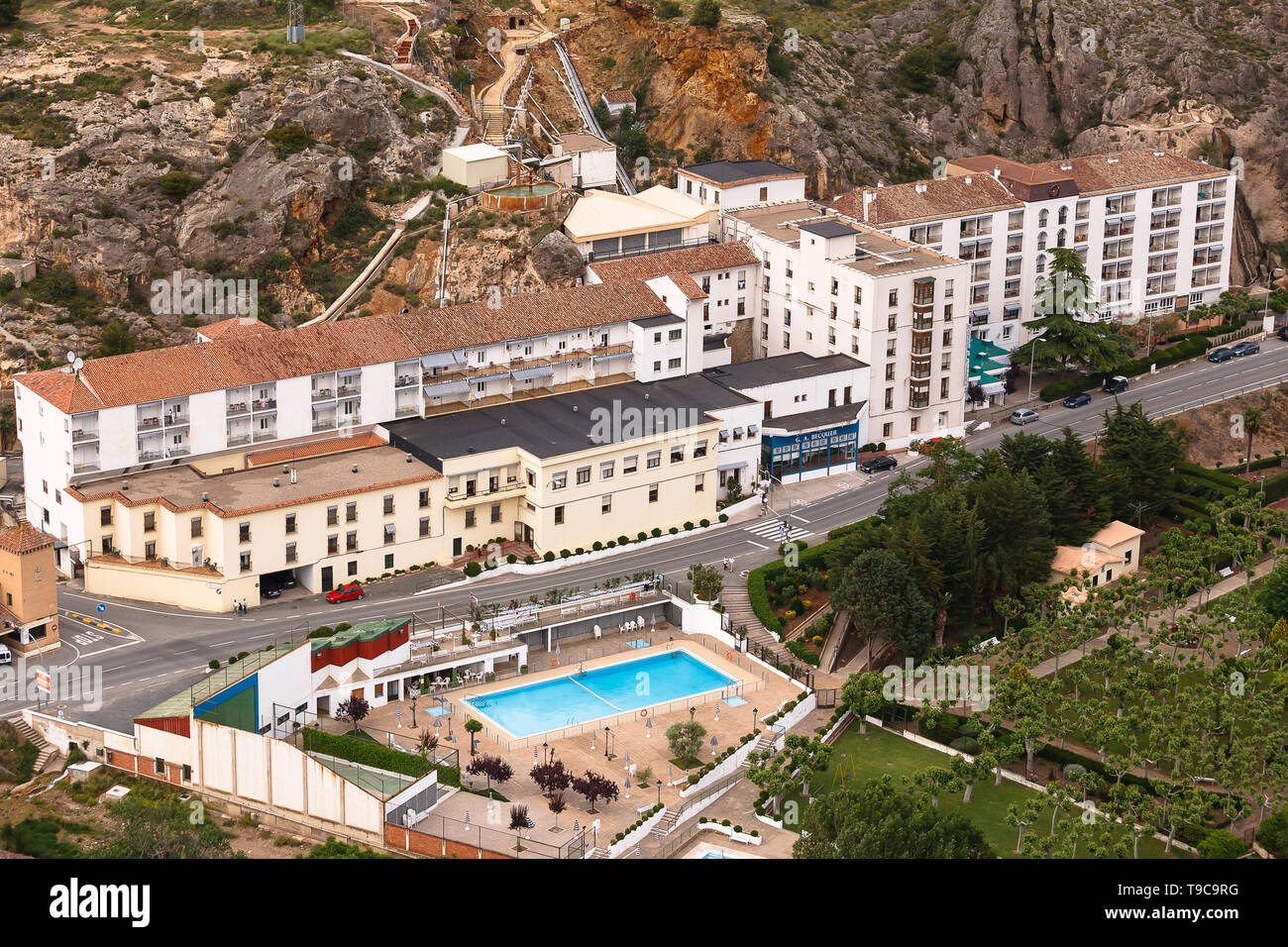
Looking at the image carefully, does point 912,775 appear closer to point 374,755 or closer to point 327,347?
point 374,755

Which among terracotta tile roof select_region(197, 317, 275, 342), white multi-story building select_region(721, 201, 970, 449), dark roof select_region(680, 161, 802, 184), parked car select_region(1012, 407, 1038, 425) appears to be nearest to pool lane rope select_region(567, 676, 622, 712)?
terracotta tile roof select_region(197, 317, 275, 342)

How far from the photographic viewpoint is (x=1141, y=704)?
90375 millimetres

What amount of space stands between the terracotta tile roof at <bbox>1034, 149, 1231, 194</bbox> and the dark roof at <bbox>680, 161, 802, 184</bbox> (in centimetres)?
2179

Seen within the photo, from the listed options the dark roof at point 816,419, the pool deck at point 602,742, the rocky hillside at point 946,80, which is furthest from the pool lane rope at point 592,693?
the rocky hillside at point 946,80

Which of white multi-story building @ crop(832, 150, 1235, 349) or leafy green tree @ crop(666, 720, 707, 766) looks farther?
white multi-story building @ crop(832, 150, 1235, 349)

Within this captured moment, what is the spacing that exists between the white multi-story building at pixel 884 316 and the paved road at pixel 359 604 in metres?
4.62

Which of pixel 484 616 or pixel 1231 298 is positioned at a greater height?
pixel 1231 298

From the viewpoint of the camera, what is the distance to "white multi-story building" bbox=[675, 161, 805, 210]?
132250mm

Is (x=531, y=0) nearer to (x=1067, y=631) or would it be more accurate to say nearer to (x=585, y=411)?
(x=585, y=411)

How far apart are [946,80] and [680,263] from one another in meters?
55.4

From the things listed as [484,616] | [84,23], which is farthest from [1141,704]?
[84,23]

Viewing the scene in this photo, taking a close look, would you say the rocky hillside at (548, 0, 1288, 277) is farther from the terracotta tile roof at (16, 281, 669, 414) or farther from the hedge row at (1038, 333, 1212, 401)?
the terracotta tile roof at (16, 281, 669, 414)

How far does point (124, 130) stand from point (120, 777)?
64117 mm

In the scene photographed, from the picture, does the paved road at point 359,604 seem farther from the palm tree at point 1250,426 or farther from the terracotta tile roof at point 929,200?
the terracotta tile roof at point 929,200
